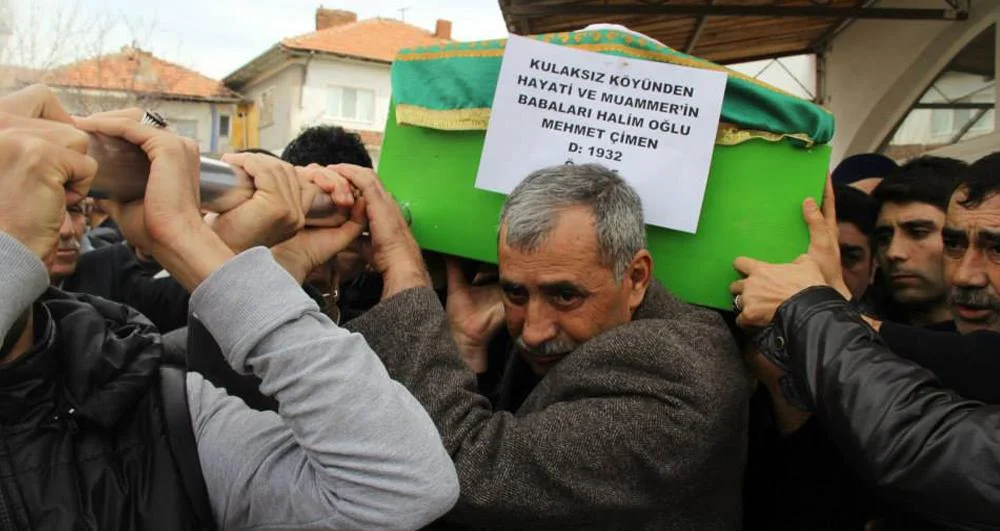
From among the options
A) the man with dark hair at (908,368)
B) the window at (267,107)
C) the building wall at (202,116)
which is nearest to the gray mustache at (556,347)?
the man with dark hair at (908,368)

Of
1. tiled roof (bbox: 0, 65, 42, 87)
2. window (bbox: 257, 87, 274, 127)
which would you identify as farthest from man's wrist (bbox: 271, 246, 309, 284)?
window (bbox: 257, 87, 274, 127)

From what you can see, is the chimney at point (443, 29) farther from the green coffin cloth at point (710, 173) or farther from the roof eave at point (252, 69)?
the green coffin cloth at point (710, 173)

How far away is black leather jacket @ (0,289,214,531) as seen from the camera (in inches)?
43.1

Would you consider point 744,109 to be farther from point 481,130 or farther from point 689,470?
point 689,470

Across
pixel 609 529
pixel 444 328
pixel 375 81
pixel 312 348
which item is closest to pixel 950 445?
pixel 609 529

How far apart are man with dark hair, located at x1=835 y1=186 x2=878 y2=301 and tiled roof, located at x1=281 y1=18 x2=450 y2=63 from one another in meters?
24.2

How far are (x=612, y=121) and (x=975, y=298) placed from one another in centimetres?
86

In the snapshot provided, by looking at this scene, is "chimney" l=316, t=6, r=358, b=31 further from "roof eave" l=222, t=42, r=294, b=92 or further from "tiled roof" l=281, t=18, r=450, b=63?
"roof eave" l=222, t=42, r=294, b=92

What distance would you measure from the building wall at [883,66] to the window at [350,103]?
67.4 ft

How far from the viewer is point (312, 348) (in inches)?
45.8

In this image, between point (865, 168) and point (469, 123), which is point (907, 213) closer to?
point (865, 168)

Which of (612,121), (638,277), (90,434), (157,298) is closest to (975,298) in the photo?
(638,277)

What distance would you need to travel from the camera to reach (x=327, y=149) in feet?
8.82

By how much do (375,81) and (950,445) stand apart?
27355 mm
